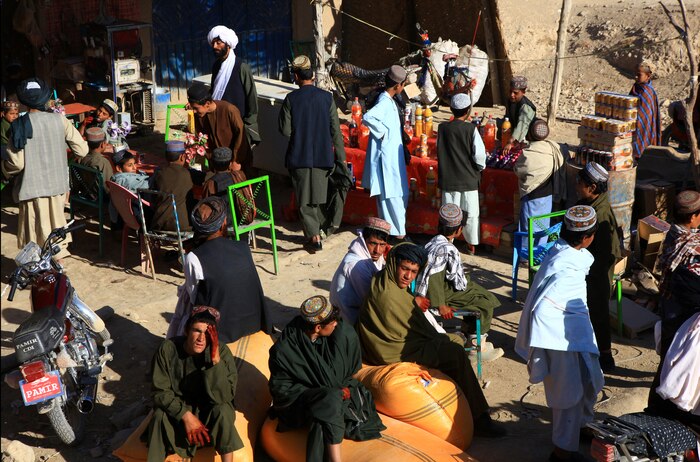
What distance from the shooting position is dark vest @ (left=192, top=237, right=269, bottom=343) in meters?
5.57

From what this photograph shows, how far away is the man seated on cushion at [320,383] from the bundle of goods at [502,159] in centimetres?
404

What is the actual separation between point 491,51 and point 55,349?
9.60m

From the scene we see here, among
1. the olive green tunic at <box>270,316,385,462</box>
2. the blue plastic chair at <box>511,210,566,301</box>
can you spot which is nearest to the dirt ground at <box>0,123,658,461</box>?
the blue plastic chair at <box>511,210,566,301</box>

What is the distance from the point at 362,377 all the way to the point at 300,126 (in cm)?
345

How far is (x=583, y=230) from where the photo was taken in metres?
5.15

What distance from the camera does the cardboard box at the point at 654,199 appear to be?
27.9ft

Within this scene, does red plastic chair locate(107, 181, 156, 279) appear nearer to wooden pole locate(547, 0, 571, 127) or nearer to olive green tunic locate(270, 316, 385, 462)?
olive green tunic locate(270, 316, 385, 462)

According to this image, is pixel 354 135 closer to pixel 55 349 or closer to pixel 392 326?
pixel 392 326

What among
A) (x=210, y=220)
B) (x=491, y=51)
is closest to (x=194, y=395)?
(x=210, y=220)

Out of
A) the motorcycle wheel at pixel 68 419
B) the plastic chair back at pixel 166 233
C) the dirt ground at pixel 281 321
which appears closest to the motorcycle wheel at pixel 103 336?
the dirt ground at pixel 281 321

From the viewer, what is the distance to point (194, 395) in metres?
5.02

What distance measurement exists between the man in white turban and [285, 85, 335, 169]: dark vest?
674 millimetres

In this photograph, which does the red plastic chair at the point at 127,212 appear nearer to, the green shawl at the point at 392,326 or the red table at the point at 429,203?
the red table at the point at 429,203

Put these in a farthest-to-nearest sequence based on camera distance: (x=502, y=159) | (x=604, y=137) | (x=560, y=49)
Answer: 1. (x=560, y=49)
2. (x=502, y=159)
3. (x=604, y=137)
